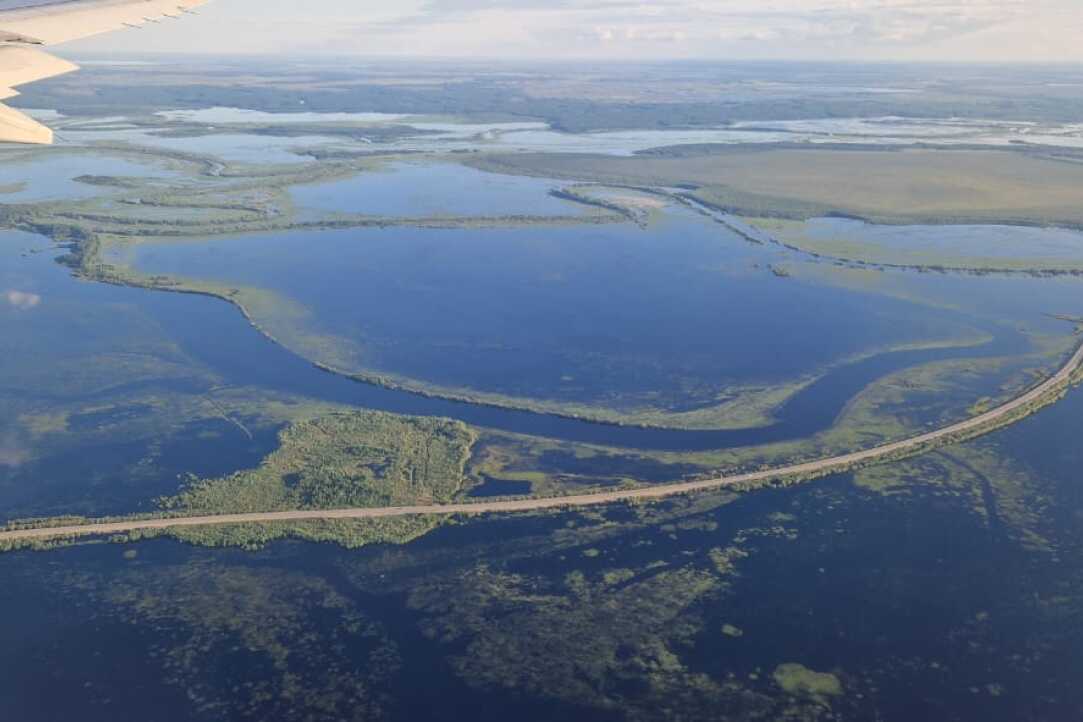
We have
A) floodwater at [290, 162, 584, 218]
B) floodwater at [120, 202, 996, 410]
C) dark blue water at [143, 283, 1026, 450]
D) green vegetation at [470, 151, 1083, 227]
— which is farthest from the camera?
floodwater at [290, 162, 584, 218]

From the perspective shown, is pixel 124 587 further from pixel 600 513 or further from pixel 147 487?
pixel 600 513

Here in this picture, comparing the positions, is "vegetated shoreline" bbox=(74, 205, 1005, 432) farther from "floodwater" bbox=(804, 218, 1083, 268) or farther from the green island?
"floodwater" bbox=(804, 218, 1083, 268)

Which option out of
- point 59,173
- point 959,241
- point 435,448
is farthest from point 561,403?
point 59,173

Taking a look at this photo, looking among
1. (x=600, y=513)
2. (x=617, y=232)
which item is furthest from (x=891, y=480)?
(x=617, y=232)

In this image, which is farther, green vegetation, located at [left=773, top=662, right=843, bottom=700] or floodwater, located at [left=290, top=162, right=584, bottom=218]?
floodwater, located at [left=290, top=162, right=584, bottom=218]

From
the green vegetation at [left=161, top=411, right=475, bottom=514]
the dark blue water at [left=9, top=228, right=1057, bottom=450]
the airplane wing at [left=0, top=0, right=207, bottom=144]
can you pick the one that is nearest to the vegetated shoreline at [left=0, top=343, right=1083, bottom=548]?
the green vegetation at [left=161, top=411, right=475, bottom=514]

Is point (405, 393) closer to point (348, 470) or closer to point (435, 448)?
point (435, 448)
